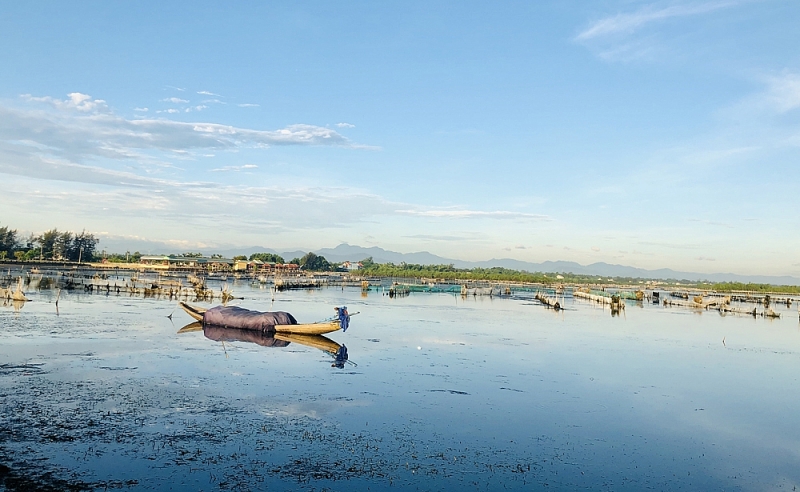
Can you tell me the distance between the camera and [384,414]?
47.7ft

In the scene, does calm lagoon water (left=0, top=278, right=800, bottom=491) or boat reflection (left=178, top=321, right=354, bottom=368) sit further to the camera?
boat reflection (left=178, top=321, right=354, bottom=368)

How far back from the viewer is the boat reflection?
81.9ft

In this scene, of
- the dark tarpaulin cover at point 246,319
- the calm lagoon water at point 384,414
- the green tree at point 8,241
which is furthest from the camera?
the green tree at point 8,241

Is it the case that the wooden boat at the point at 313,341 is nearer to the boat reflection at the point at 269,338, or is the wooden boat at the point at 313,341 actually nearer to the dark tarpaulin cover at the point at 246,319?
the boat reflection at the point at 269,338

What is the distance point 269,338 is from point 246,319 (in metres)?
2.21

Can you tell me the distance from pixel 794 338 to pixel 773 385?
18.6m

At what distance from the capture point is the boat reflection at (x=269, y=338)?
25.0m

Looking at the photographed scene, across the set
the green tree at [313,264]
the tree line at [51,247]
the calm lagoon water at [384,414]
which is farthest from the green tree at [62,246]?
the calm lagoon water at [384,414]

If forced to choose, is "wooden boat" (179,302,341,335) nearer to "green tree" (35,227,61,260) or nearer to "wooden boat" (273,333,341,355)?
"wooden boat" (273,333,341,355)

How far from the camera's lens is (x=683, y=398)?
1831 centimetres

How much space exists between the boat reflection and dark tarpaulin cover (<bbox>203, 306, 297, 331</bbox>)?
26 centimetres

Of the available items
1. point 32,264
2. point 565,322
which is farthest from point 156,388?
point 32,264

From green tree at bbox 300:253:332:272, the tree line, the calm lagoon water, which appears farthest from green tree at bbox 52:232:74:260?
the calm lagoon water

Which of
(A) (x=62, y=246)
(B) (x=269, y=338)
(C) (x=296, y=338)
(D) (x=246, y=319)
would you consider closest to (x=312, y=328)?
(C) (x=296, y=338)
